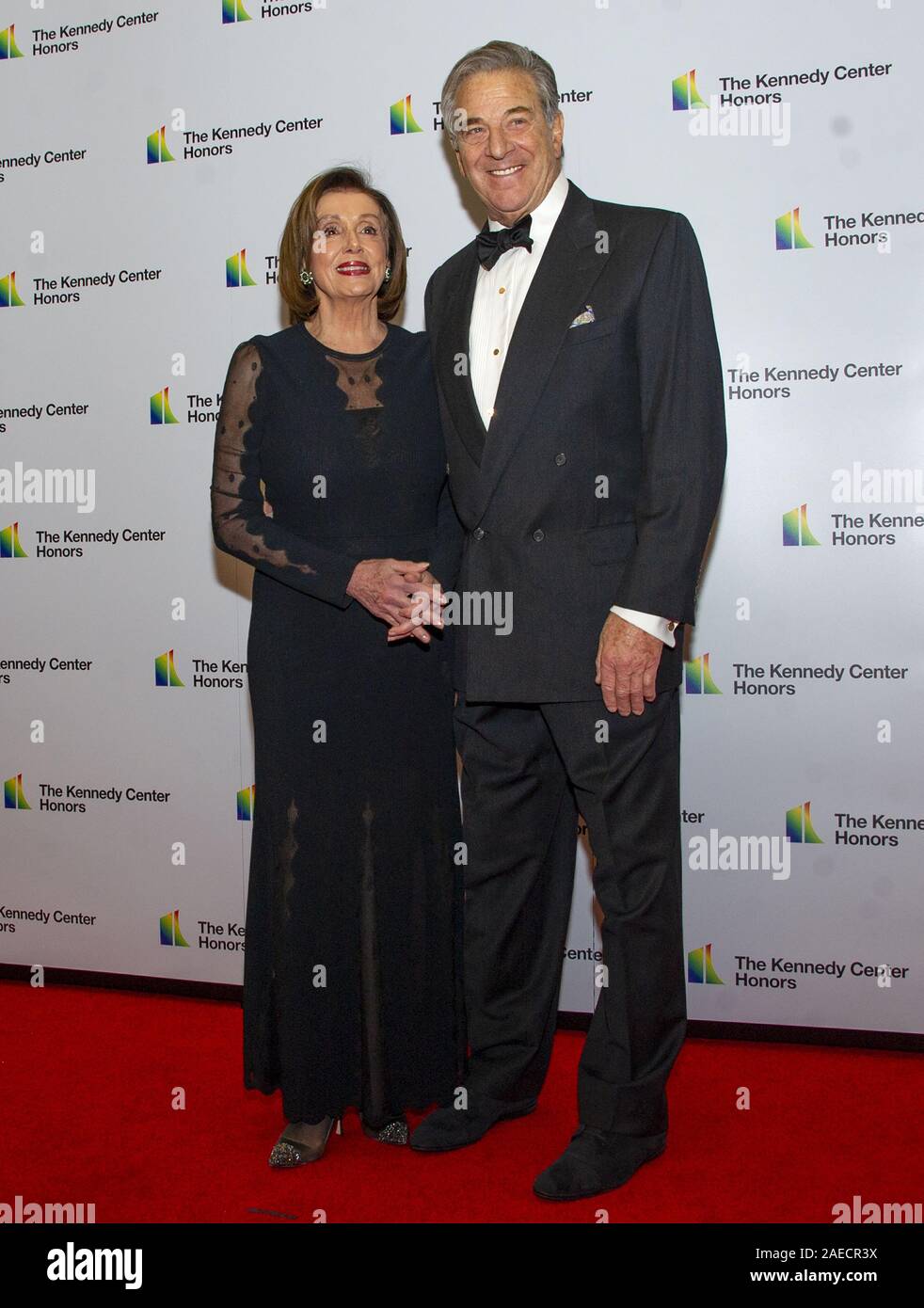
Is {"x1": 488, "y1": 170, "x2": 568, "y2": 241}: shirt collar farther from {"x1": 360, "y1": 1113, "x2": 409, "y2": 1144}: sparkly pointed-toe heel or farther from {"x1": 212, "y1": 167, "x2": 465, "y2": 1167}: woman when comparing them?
{"x1": 360, "y1": 1113, "x2": 409, "y2": 1144}: sparkly pointed-toe heel

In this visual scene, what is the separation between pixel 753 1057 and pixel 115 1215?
5.25 ft

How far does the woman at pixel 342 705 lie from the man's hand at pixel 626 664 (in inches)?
15.8

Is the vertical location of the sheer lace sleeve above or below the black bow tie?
below

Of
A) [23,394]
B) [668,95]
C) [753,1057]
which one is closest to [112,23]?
[23,394]

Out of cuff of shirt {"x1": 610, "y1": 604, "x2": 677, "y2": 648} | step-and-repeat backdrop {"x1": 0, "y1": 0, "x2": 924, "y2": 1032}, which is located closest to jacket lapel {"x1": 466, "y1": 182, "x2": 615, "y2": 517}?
cuff of shirt {"x1": 610, "y1": 604, "x2": 677, "y2": 648}

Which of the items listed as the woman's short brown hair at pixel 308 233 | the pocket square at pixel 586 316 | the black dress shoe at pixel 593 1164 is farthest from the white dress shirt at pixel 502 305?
the black dress shoe at pixel 593 1164

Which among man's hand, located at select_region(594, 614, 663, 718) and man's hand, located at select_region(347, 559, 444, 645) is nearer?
man's hand, located at select_region(594, 614, 663, 718)

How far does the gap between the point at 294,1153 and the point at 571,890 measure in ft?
2.56

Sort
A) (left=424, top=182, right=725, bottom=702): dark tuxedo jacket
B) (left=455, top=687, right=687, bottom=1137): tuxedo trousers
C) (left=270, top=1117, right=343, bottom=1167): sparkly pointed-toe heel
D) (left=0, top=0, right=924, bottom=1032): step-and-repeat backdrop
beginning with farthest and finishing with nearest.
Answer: (left=0, top=0, right=924, bottom=1032): step-and-repeat backdrop, (left=270, top=1117, right=343, bottom=1167): sparkly pointed-toe heel, (left=455, top=687, right=687, bottom=1137): tuxedo trousers, (left=424, top=182, right=725, bottom=702): dark tuxedo jacket

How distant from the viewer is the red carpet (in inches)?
85.4

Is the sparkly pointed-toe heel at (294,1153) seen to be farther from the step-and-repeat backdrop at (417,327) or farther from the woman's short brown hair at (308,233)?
the woman's short brown hair at (308,233)

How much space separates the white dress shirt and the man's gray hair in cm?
15

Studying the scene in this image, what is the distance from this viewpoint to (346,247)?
2.36 metres

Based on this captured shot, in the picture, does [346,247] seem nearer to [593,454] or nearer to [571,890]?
[593,454]
